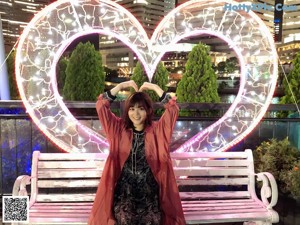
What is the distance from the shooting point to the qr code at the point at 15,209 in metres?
3.21

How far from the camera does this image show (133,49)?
4.04 metres

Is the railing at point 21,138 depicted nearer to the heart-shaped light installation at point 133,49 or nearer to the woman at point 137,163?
the heart-shaped light installation at point 133,49

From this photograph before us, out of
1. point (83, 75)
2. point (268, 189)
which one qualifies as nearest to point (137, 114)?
point (268, 189)

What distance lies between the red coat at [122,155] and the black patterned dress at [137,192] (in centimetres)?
4

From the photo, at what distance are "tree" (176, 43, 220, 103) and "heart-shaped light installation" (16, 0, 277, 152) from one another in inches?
169

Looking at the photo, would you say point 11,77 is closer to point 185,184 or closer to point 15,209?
point 15,209

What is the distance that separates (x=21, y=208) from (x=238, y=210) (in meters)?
2.03

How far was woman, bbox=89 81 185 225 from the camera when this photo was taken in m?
2.93

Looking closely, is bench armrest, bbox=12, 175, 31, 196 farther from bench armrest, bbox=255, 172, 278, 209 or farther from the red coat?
bench armrest, bbox=255, 172, 278, 209

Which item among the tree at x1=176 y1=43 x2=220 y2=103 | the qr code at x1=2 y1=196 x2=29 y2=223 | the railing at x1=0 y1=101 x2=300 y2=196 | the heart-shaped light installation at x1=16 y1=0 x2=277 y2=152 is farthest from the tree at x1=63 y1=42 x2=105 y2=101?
the qr code at x1=2 y1=196 x2=29 y2=223

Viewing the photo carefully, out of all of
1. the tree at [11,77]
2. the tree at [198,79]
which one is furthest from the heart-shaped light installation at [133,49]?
the tree at [11,77]

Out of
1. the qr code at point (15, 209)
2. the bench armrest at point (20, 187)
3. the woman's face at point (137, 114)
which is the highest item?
the woman's face at point (137, 114)

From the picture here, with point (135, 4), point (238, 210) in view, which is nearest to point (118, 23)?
point (238, 210)

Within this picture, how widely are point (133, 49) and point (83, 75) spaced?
543 cm
